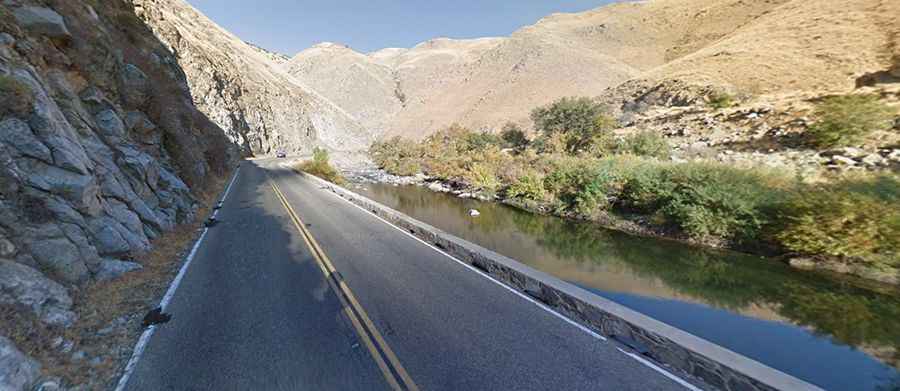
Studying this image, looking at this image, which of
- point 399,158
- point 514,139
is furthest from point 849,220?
point 399,158

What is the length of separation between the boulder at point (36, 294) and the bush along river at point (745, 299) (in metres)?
10.9

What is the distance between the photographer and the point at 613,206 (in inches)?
664

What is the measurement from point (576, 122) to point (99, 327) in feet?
115

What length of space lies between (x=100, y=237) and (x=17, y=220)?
5.15 ft

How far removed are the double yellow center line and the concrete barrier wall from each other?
2934 mm

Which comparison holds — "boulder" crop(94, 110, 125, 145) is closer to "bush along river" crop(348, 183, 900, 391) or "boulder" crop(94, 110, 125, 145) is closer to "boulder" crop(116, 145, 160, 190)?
"boulder" crop(116, 145, 160, 190)

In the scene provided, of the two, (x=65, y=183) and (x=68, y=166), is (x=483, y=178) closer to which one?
(x=68, y=166)

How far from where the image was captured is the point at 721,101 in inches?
1118

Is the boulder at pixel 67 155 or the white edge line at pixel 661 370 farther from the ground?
the boulder at pixel 67 155

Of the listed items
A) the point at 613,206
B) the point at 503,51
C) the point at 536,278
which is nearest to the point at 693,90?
the point at 613,206

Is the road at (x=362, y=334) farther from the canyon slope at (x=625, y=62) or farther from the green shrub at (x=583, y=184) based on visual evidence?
the canyon slope at (x=625, y=62)

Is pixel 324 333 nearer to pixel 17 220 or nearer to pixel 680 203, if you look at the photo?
pixel 17 220

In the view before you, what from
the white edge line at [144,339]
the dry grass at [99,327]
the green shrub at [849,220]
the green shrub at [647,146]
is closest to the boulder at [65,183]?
the dry grass at [99,327]

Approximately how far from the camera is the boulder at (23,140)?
5.17m
